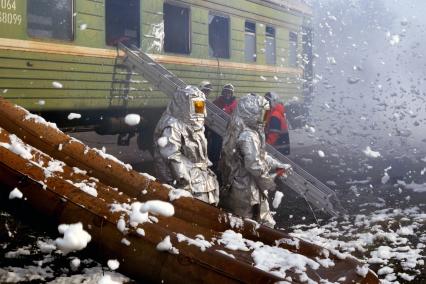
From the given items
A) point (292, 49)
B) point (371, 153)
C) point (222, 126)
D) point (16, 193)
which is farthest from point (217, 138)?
point (371, 153)

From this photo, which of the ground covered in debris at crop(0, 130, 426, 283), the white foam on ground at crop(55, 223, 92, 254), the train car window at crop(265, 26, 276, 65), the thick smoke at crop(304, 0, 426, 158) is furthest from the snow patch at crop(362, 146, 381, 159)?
the white foam on ground at crop(55, 223, 92, 254)

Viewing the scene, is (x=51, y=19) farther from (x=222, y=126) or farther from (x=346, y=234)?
(x=346, y=234)

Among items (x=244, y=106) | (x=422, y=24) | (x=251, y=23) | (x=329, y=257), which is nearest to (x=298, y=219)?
(x=244, y=106)

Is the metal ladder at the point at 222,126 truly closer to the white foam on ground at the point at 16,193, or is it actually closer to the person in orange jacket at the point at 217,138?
the person in orange jacket at the point at 217,138

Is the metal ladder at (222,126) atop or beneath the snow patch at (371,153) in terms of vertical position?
atop

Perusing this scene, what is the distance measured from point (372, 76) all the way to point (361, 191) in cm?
2170

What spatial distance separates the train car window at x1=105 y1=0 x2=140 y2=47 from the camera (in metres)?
8.02

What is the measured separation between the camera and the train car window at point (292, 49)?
1304 cm

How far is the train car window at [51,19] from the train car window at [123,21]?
1.07 m

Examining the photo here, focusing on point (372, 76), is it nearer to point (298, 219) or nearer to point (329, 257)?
point (298, 219)

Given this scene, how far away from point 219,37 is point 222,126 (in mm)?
3414

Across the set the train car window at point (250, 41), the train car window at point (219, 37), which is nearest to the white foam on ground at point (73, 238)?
the train car window at point (219, 37)

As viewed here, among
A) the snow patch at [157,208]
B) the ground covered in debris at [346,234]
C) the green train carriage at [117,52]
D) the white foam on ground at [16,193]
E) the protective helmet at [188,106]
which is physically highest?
the green train carriage at [117,52]

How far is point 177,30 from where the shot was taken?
8.95m
